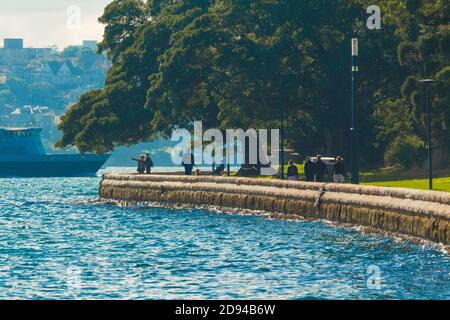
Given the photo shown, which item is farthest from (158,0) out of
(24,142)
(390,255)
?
(390,255)

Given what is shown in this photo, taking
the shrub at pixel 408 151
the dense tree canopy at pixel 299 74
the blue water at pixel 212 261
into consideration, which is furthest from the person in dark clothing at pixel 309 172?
→ the shrub at pixel 408 151

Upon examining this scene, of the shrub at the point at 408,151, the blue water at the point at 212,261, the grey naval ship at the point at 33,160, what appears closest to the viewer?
the blue water at the point at 212,261

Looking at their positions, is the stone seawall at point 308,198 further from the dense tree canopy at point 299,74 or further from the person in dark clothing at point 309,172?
the dense tree canopy at point 299,74

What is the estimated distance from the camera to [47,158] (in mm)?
→ 141500

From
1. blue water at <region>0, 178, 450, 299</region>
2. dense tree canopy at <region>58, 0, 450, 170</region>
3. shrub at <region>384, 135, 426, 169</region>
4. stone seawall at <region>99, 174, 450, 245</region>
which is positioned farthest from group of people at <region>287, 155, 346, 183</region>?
shrub at <region>384, 135, 426, 169</region>

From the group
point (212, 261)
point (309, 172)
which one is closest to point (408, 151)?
point (309, 172)

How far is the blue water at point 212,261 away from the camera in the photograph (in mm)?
31016

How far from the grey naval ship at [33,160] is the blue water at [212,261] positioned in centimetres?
8535

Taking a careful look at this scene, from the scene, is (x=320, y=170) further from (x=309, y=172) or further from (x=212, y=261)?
(x=212, y=261)

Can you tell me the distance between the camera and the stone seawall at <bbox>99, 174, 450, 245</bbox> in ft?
133

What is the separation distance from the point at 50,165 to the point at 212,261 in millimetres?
105701

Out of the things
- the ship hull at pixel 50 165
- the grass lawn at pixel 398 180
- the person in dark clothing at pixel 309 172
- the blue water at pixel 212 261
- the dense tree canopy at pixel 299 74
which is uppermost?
the dense tree canopy at pixel 299 74

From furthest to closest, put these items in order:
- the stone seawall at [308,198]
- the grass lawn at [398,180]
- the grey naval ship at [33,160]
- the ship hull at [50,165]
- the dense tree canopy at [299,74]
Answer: the grey naval ship at [33,160]
the ship hull at [50,165]
the dense tree canopy at [299,74]
the grass lawn at [398,180]
the stone seawall at [308,198]
